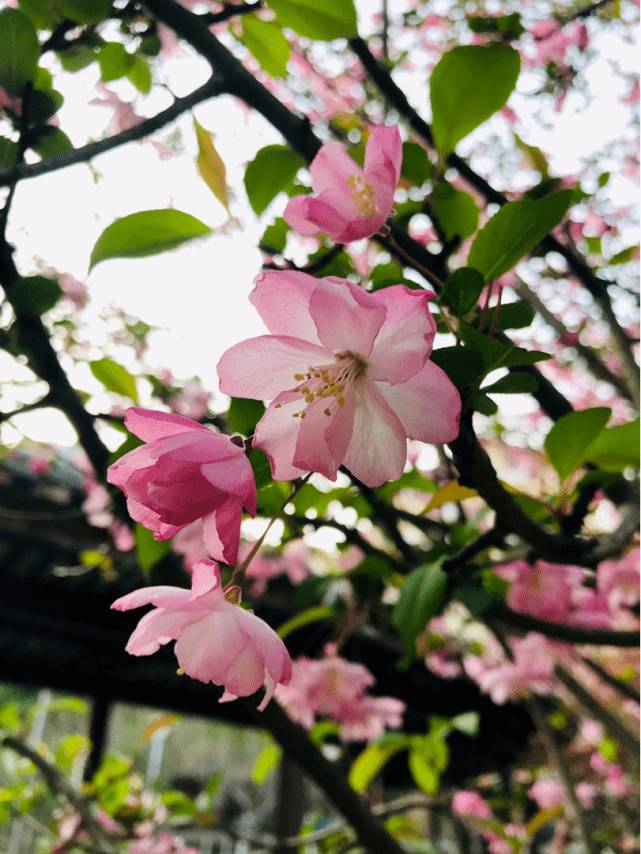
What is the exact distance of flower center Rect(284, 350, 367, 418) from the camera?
407 millimetres

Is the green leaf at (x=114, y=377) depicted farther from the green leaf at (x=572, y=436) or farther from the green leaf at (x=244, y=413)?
the green leaf at (x=572, y=436)

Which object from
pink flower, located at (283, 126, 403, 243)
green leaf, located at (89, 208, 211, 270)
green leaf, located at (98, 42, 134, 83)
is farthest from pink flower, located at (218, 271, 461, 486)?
green leaf, located at (98, 42, 134, 83)

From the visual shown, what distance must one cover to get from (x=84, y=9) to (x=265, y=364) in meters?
0.54

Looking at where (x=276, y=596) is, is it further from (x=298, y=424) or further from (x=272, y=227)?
(x=298, y=424)

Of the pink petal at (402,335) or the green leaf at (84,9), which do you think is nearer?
the pink petal at (402,335)

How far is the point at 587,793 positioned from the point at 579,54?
4.60 m

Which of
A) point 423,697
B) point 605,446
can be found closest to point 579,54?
point 605,446

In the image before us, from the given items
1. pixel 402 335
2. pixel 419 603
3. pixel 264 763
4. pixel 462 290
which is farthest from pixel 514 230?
pixel 264 763

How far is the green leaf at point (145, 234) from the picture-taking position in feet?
1.83

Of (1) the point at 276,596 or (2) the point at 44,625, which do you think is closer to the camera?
(2) the point at 44,625

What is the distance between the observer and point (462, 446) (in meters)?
0.44

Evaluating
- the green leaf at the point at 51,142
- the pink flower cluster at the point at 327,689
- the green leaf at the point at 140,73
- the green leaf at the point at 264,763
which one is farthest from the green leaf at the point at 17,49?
the green leaf at the point at 264,763

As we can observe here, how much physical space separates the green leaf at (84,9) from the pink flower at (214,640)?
0.65 meters

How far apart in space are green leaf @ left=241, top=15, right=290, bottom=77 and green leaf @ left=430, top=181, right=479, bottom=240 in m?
0.28
